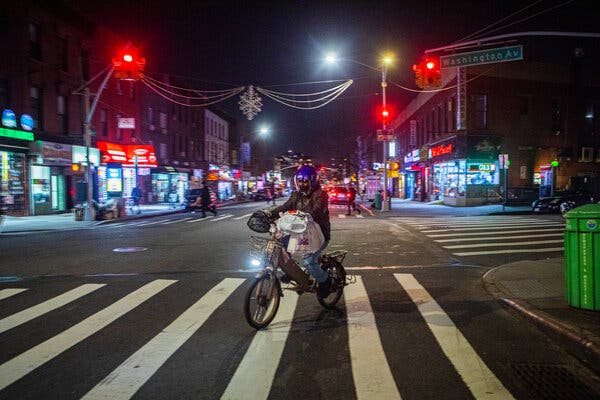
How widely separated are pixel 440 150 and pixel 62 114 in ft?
89.2

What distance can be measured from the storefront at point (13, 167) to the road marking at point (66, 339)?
20.9 m

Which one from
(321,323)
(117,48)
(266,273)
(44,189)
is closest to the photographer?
(266,273)

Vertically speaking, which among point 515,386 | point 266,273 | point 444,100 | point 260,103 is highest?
point 444,100

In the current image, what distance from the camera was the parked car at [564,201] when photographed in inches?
990

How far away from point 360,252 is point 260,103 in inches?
464

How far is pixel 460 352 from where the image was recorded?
5098 millimetres

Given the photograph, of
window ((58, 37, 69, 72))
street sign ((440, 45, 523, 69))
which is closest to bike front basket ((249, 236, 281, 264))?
street sign ((440, 45, 523, 69))

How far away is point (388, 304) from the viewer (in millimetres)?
7145

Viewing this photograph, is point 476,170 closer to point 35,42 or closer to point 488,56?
point 488,56

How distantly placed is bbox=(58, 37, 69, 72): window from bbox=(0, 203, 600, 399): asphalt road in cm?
2273

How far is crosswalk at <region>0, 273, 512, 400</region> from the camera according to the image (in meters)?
4.27

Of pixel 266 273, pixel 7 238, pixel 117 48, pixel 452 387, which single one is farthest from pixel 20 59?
pixel 452 387

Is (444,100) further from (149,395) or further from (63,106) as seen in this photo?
(149,395)

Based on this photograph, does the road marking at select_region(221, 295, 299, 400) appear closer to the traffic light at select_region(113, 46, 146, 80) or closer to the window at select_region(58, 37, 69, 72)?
the traffic light at select_region(113, 46, 146, 80)
